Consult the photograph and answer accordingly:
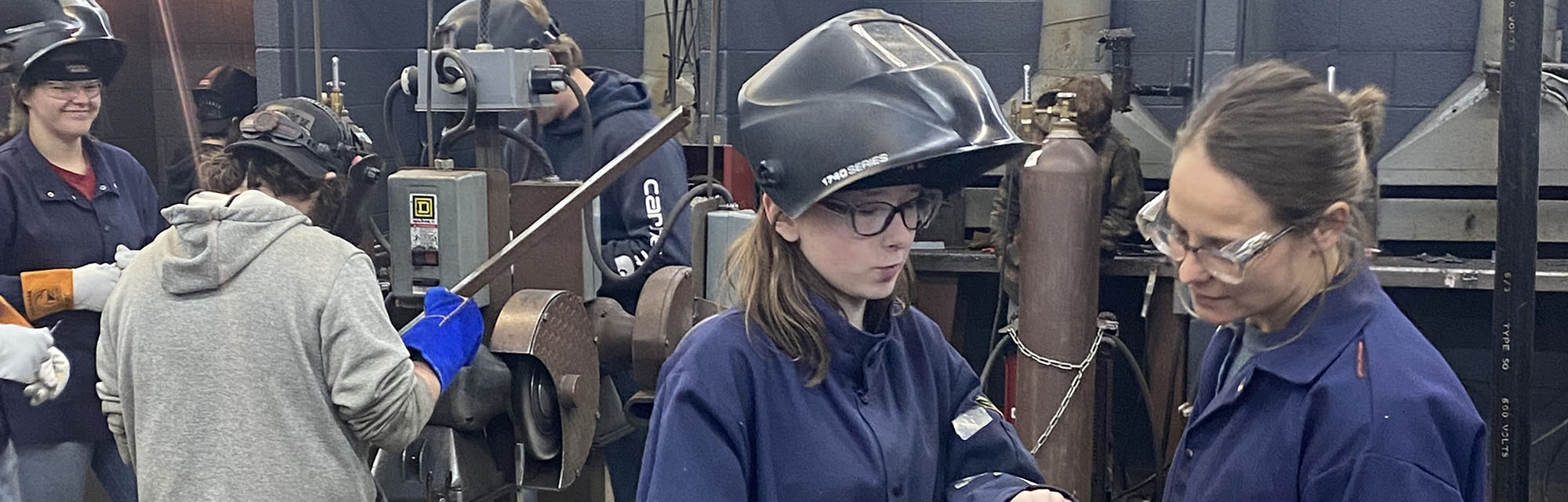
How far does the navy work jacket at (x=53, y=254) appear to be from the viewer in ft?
9.11

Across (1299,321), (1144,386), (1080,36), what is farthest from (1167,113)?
(1299,321)

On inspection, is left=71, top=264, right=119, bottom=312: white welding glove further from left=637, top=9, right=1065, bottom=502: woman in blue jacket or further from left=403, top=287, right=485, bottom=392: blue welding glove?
left=637, top=9, right=1065, bottom=502: woman in blue jacket

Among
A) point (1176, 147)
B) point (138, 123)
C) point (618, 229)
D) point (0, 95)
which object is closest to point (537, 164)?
point (618, 229)

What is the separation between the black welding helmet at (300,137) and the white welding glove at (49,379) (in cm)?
47

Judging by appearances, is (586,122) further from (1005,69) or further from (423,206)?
(1005,69)

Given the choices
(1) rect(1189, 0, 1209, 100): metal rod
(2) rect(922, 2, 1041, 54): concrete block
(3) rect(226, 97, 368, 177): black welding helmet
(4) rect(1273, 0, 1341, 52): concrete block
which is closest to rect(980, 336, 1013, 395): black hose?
(1) rect(1189, 0, 1209, 100): metal rod

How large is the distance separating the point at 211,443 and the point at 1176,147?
4.72 feet

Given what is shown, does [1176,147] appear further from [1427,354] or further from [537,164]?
[537,164]

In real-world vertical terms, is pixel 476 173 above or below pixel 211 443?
above

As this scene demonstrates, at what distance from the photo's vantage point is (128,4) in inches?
207

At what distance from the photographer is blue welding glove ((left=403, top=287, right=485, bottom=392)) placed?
88.8 inches

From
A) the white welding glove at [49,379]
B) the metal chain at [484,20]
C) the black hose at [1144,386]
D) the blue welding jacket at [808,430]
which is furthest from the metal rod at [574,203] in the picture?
the black hose at [1144,386]

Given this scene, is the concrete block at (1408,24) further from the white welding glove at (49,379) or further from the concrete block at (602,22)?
the white welding glove at (49,379)

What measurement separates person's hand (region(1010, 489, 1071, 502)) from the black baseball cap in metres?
3.85
